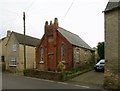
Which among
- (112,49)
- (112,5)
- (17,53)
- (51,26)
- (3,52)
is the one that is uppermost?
(51,26)

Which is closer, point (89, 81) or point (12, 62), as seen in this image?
point (89, 81)

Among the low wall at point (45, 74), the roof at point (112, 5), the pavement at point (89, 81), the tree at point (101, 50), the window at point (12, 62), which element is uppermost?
the roof at point (112, 5)

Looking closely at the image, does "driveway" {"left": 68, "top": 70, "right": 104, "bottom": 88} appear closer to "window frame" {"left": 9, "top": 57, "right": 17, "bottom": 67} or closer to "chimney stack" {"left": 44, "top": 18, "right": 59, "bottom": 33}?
"chimney stack" {"left": 44, "top": 18, "right": 59, "bottom": 33}

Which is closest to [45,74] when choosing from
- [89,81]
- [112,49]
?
[89,81]

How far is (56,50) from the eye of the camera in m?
38.0

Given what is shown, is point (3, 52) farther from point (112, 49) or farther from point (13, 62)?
point (112, 49)

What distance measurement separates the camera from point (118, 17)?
20047mm

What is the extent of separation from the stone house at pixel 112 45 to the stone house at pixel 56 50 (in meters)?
15.5

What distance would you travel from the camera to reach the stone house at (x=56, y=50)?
36.6m

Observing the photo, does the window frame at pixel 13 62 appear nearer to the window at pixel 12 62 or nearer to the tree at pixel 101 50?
the window at pixel 12 62

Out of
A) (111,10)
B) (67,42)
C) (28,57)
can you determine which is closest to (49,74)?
(67,42)

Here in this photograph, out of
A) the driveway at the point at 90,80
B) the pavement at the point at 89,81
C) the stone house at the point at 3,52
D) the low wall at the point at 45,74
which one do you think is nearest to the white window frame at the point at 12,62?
the stone house at the point at 3,52

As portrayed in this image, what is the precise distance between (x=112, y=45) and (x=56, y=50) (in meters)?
18.2

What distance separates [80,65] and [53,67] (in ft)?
14.8
